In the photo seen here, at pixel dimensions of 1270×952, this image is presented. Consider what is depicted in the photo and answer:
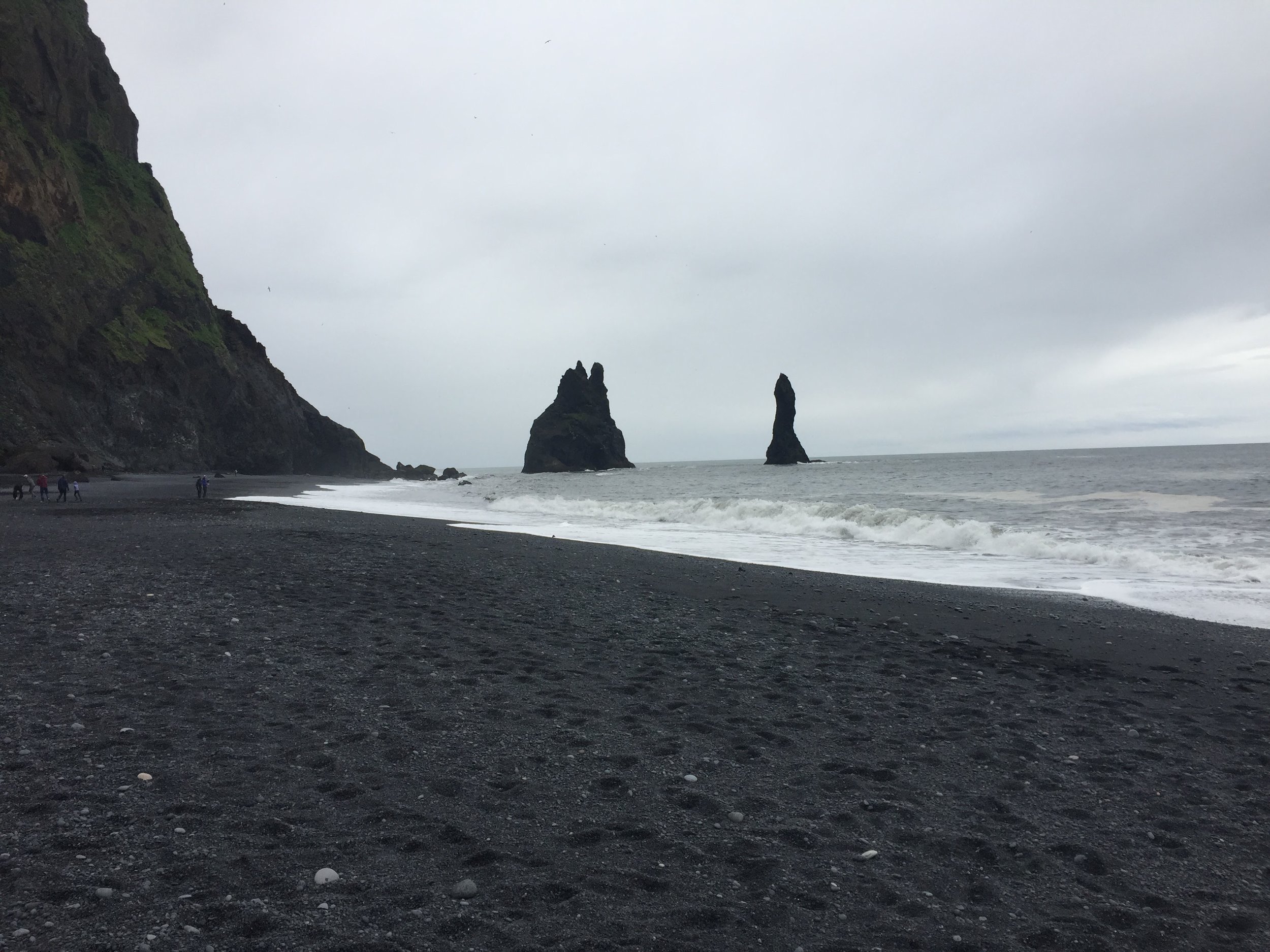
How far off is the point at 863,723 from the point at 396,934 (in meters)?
3.90

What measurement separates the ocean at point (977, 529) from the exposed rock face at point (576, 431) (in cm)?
8016

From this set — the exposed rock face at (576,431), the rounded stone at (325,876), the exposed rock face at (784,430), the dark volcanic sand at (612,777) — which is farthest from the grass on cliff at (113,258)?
the exposed rock face at (784,430)

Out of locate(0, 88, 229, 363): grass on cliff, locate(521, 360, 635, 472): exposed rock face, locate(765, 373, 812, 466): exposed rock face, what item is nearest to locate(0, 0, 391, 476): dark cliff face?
locate(0, 88, 229, 363): grass on cliff

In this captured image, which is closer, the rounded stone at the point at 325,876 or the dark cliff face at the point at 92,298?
the rounded stone at the point at 325,876

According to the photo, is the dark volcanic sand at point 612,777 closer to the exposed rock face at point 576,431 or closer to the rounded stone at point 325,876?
the rounded stone at point 325,876

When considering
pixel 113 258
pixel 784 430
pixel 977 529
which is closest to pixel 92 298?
pixel 113 258

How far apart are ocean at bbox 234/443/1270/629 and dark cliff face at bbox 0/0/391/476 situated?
15314 mm

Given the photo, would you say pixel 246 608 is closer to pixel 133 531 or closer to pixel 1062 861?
pixel 1062 861

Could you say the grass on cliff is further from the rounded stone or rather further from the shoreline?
the rounded stone

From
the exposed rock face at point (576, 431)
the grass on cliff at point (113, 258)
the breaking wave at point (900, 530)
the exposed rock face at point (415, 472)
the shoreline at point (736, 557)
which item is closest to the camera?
the shoreline at point (736, 557)

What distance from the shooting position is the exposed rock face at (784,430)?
13575 cm

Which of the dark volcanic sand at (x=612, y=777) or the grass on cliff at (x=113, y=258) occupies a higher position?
the grass on cliff at (x=113, y=258)

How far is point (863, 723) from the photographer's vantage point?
564cm

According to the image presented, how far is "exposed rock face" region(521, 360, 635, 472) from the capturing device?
134 m
